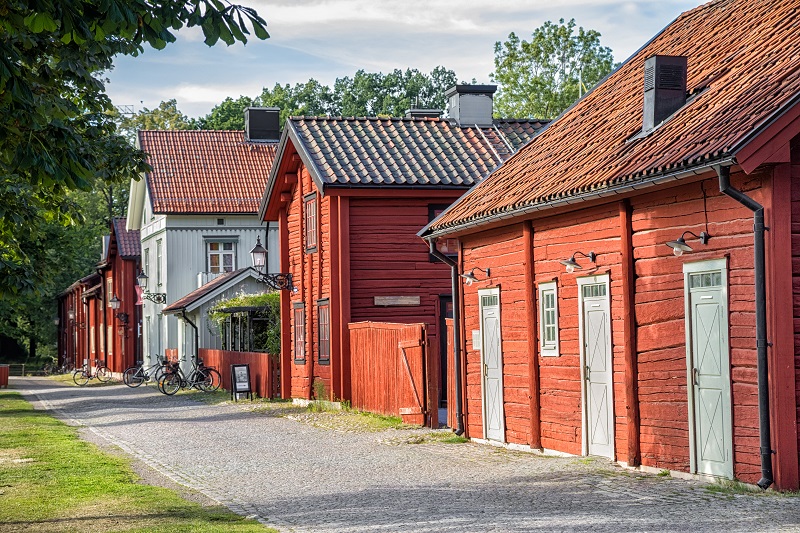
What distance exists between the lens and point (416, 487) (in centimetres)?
1309

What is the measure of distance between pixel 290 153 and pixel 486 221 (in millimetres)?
11762

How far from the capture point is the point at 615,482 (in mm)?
12789

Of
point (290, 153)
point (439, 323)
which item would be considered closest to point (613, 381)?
point (439, 323)

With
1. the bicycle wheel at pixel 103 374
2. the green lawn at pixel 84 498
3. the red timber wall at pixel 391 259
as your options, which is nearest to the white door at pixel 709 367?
the green lawn at pixel 84 498

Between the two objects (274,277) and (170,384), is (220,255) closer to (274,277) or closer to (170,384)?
(170,384)

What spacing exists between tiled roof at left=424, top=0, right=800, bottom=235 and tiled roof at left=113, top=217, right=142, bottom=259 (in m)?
35.3

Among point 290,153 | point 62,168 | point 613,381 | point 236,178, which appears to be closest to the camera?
point 62,168

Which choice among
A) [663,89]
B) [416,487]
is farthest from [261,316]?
[416,487]

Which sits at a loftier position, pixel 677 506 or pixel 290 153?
pixel 290 153

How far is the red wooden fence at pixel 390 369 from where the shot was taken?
21.0m

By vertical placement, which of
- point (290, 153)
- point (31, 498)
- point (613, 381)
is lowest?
point (31, 498)

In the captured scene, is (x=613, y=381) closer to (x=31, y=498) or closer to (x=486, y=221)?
(x=486, y=221)

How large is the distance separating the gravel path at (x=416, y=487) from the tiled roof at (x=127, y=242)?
31.7 metres

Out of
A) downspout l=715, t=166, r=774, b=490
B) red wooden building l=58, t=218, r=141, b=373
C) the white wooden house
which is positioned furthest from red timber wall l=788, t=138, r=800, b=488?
red wooden building l=58, t=218, r=141, b=373
